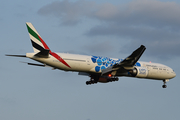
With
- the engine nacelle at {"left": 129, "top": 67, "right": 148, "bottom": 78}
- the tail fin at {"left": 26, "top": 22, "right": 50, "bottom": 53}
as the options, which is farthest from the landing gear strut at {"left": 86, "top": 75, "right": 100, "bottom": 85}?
the tail fin at {"left": 26, "top": 22, "right": 50, "bottom": 53}

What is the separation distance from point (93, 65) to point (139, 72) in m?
7.22

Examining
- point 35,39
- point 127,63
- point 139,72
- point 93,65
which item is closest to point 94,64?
point 93,65

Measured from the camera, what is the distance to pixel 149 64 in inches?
1939

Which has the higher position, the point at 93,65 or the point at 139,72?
the point at 93,65

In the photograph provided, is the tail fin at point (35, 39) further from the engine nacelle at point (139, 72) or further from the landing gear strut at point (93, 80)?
the engine nacelle at point (139, 72)

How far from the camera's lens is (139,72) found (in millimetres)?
45688

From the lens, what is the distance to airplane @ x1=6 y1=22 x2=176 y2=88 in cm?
4141

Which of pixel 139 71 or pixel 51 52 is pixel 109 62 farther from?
pixel 51 52

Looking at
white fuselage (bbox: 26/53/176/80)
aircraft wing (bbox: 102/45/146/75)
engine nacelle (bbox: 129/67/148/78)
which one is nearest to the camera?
aircraft wing (bbox: 102/45/146/75)

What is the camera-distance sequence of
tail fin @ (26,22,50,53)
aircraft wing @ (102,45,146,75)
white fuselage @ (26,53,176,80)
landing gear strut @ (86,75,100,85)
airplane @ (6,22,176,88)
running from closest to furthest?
1. airplane @ (6,22,176,88)
2. aircraft wing @ (102,45,146,75)
3. white fuselage @ (26,53,176,80)
4. tail fin @ (26,22,50,53)
5. landing gear strut @ (86,75,100,85)

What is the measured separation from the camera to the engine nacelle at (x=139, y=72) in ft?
149

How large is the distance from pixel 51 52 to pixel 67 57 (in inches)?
91.8

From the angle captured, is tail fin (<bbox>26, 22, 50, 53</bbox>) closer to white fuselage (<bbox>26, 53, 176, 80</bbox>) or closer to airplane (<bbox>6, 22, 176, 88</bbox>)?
airplane (<bbox>6, 22, 176, 88</bbox>)

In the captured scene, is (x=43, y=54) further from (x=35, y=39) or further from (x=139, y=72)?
(x=139, y=72)
